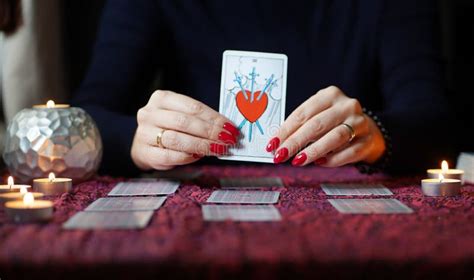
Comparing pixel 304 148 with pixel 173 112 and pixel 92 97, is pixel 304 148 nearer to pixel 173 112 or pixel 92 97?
pixel 173 112

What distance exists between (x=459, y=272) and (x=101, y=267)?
14.8 inches

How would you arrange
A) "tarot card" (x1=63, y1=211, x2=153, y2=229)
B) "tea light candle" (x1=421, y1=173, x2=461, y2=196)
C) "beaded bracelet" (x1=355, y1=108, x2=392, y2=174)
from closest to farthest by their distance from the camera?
"tarot card" (x1=63, y1=211, x2=153, y2=229) < "tea light candle" (x1=421, y1=173, x2=461, y2=196) < "beaded bracelet" (x1=355, y1=108, x2=392, y2=174)

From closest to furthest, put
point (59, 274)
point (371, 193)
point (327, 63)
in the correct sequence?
1. point (59, 274)
2. point (371, 193)
3. point (327, 63)

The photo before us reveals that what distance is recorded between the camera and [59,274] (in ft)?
2.21

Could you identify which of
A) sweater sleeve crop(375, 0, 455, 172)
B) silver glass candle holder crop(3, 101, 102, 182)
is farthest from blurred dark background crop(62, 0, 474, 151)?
silver glass candle holder crop(3, 101, 102, 182)

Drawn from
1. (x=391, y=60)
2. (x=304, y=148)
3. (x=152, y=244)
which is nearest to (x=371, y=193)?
(x=304, y=148)

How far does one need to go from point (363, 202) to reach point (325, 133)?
0.74 feet

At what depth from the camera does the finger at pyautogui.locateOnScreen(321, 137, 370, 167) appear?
1195 millimetres

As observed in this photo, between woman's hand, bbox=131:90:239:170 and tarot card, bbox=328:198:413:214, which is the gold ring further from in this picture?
tarot card, bbox=328:198:413:214

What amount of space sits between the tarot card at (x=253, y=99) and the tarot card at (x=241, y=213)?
0.71ft

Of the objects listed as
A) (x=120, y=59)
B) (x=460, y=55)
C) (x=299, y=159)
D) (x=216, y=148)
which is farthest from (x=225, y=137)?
(x=460, y=55)

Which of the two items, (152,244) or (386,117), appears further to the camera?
(386,117)

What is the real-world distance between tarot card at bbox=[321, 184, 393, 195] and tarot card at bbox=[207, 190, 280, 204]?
0.11 m

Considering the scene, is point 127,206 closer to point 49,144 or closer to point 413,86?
point 49,144
